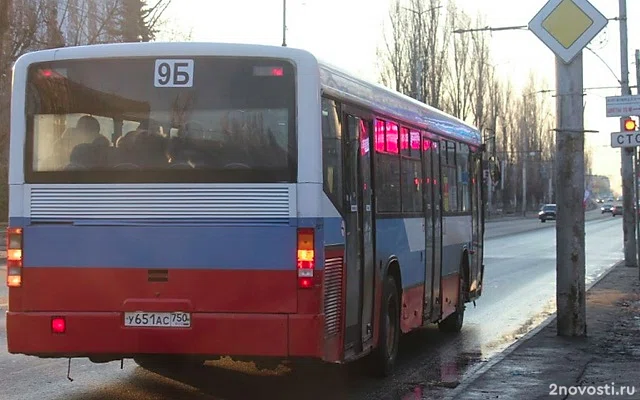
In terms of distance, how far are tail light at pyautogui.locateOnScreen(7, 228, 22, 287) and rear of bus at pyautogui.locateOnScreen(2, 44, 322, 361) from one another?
0.01 metres

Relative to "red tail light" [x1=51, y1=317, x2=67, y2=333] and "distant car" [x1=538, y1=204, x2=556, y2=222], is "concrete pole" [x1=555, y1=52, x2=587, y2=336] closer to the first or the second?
"red tail light" [x1=51, y1=317, x2=67, y2=333]

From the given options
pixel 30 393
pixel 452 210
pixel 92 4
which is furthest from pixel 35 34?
pixel 30 393

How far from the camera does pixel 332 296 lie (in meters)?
7.90

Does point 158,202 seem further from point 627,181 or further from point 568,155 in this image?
point 627,181

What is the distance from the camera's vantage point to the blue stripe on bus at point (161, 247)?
7.56 m

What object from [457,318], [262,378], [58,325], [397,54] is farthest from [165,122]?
[397,54]

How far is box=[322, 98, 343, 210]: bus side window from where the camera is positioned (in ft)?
25.7

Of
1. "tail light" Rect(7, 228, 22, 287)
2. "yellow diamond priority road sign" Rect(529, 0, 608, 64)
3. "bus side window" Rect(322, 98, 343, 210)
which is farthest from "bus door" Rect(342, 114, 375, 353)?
"yellow diamond priority road sign" Rect(529, 0, 608, 64)

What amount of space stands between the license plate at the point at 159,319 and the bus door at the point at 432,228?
4.53m

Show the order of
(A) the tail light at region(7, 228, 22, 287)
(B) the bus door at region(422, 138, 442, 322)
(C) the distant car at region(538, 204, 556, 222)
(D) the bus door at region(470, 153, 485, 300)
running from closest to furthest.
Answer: (A) the tail light at region(7, 228, 22, 287), (B) the bus door at region(422, 138, 442, 322), (D) the bus door at region(470, 153, 485, 300), (C) the distant car at region(538, 204, 556, 222)

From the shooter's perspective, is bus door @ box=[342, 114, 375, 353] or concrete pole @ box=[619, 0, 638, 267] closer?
bus door @ box=[342, 114, 375, 353]

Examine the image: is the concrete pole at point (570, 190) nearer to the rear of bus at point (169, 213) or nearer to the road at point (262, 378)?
the road at point (262, 378)

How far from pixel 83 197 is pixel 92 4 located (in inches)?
1438

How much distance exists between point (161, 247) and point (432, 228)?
488 cm
